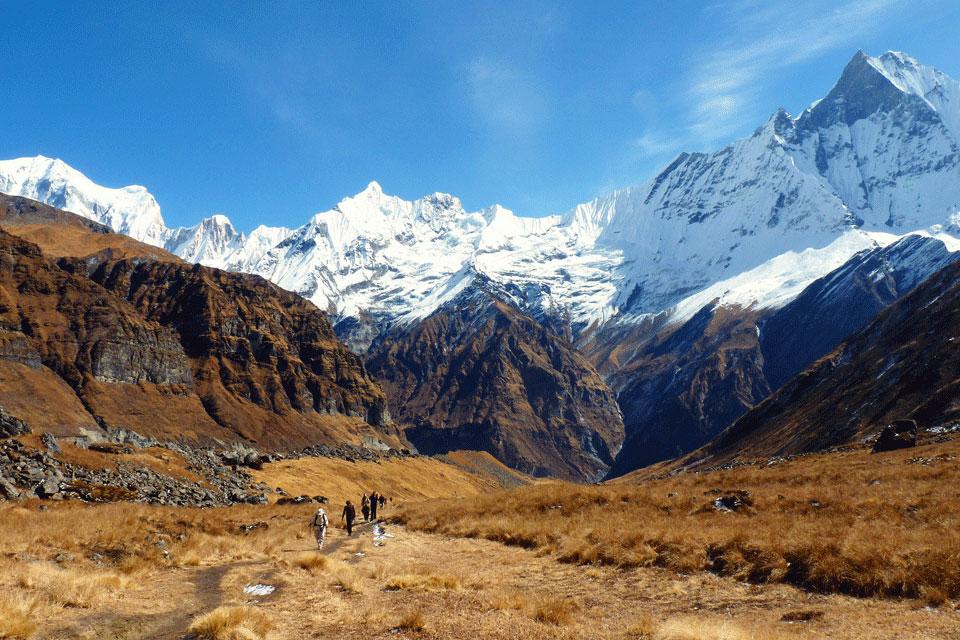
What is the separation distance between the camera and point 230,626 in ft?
38.4

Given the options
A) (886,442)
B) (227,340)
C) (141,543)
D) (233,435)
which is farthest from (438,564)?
(227,340)

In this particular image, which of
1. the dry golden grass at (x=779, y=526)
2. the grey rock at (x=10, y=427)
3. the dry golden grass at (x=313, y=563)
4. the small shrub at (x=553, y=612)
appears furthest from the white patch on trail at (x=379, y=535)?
the grey rock at (x=10, y=427)

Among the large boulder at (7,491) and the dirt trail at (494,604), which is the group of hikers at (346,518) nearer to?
the dirt trail at (494,604)

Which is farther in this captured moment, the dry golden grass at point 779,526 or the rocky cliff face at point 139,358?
the rocky cliff face at point 139,358

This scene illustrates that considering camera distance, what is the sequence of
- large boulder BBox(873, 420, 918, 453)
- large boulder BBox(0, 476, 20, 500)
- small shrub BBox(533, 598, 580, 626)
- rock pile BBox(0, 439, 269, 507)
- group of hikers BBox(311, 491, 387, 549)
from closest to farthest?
small shrub BBox(533, 598, 580, 626)
group of hikers BBox(311, 491, 387, 549)
large boulder BBox(0, 476, 20, 500)
rock pile BBox(0, 439, 269, 507)
large boulder BBox(873, 420, 918, 453)

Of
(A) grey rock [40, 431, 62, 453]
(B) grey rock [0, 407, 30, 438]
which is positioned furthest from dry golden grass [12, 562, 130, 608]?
(B) grey rock [0, 407, 30, 438]

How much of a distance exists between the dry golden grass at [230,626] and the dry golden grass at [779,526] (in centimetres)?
1177

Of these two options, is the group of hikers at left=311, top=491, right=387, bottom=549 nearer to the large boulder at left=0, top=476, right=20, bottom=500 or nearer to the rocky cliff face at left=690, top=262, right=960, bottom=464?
the large boulder at left=0, top=476, right=20, bottom=500

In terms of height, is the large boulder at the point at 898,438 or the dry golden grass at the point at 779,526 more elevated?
the large boulder at the point at 898,438

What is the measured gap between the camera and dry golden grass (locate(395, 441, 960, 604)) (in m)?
15.0

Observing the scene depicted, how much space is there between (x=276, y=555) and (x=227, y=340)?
574ft

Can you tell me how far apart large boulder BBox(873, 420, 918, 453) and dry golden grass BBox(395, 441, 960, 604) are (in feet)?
28.3

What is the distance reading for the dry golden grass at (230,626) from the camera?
11.4 m

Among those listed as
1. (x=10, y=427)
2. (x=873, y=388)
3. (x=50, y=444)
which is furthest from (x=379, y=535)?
(x=873, y=388)
